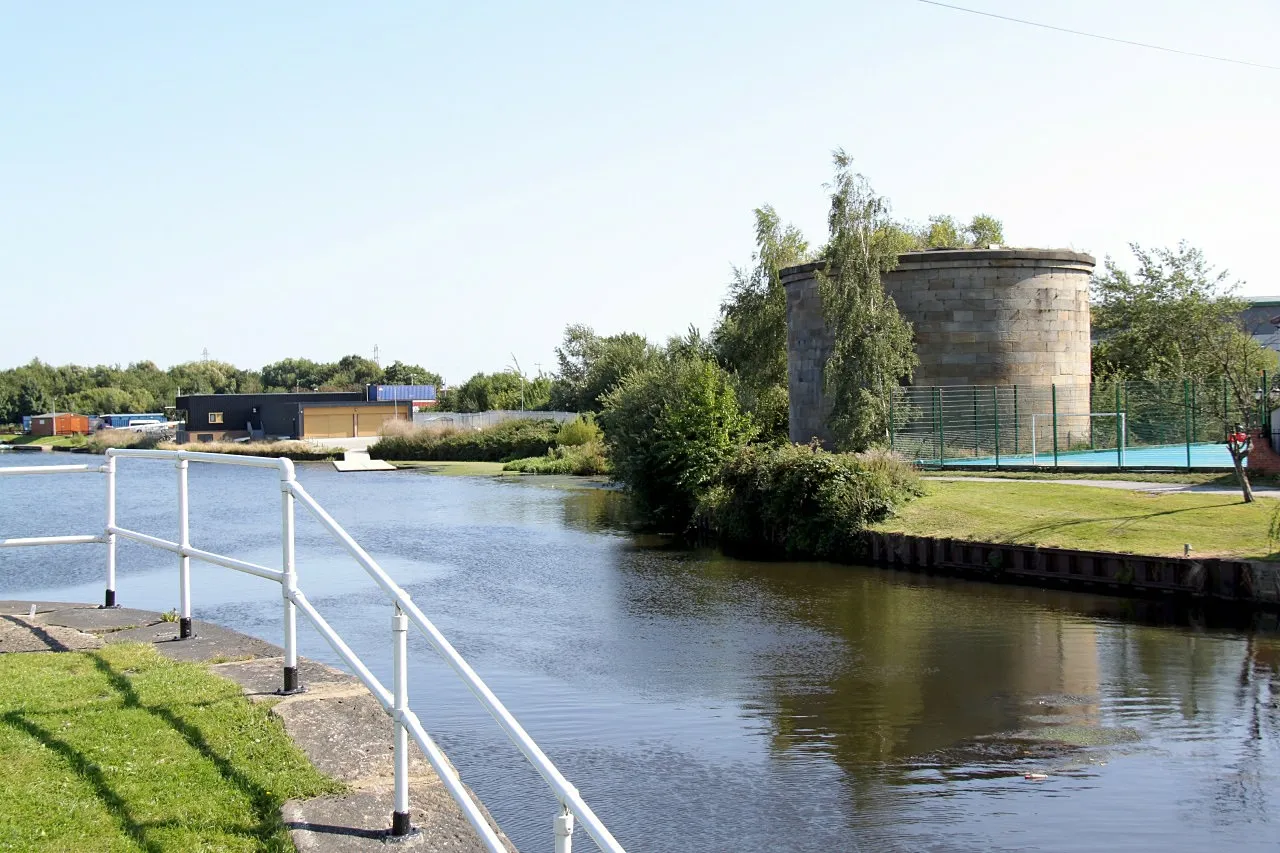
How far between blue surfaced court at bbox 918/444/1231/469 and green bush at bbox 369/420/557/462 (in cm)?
3495

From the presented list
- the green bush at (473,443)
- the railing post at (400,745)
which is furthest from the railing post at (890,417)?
the green bush at (473,443)

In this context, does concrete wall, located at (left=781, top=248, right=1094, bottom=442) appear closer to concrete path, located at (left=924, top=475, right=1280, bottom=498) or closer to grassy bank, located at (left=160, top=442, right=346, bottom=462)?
concrete path, located at (left=924, top=475, right=1280, bottom=498)

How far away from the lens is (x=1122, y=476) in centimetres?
2741

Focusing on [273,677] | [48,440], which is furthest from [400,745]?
[48,440]

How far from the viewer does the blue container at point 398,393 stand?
10519cm

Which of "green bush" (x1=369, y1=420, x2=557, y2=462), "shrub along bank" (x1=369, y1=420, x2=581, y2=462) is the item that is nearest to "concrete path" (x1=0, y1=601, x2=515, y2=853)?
"shrub along bank" (x1=369, y1=420, x2=581, y2=462)

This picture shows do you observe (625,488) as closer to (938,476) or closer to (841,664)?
(938,476)

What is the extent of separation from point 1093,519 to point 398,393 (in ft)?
304

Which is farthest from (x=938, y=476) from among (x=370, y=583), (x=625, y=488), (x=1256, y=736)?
(x=1256, y=736)

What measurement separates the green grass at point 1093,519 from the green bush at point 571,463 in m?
31.3

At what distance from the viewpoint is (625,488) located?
36.5 metres

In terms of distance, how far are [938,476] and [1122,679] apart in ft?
52.2

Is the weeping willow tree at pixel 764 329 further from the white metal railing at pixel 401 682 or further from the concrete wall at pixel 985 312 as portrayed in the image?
the white metal railing at pixel 401 682

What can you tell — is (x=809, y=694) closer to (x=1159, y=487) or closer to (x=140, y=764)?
(x=140, y=764)
